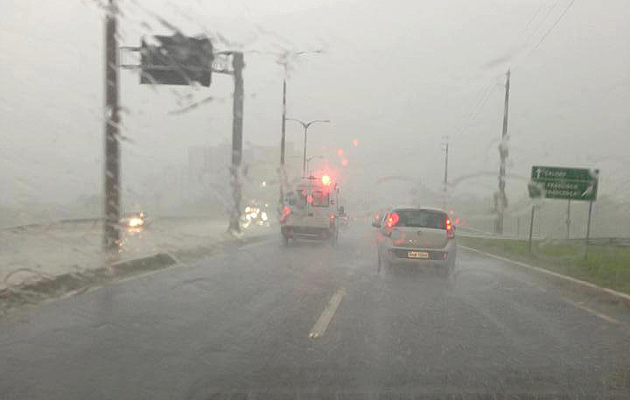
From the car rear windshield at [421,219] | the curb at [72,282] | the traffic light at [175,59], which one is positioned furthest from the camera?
the car rear windshield at [421,219]

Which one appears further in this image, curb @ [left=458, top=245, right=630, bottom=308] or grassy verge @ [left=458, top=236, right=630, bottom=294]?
grassy verge @ [left=458, top=236, right=630, bottom=294]

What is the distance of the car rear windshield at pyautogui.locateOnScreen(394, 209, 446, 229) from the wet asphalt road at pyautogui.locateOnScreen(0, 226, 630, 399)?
2.82 metres

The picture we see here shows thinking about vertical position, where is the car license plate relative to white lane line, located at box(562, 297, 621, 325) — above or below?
above

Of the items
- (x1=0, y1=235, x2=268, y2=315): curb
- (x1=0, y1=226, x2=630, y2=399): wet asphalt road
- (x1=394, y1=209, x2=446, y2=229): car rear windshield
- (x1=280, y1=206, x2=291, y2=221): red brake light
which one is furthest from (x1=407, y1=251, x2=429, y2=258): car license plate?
(x1=280, y1=206, x2=291, y2=221): red brake light

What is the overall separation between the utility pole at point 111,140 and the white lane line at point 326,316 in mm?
5417

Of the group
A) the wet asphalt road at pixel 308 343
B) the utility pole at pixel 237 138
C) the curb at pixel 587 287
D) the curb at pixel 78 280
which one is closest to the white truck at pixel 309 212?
the utility pole at pixel 237 138

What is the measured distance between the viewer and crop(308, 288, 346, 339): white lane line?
24.4 feet

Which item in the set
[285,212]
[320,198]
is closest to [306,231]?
[285,212]

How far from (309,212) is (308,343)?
712 inches

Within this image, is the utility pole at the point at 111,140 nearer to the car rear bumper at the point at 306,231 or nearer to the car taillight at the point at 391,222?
the car taillight at the point at 391,222

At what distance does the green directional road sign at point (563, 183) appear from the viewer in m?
19.5

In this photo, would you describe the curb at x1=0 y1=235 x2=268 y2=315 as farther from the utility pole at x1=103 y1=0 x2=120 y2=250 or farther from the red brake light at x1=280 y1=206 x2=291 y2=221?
the red brake light at x1=280 y1=206 x2=291 y2=221

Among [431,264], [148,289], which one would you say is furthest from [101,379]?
[431,264]

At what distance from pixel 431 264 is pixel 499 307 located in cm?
450
